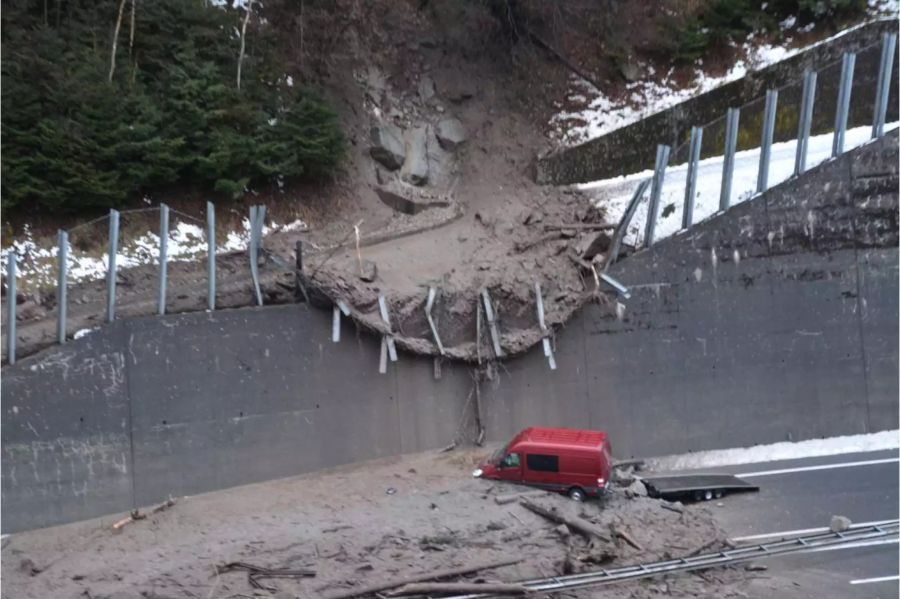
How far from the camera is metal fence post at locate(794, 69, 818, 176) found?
15.3m

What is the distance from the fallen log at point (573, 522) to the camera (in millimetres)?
10945

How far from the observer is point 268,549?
10586 millimetres

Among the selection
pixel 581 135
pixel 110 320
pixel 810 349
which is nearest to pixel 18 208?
pixel 110 320

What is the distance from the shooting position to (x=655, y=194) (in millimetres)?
14906

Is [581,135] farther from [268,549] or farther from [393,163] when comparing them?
[268,549]

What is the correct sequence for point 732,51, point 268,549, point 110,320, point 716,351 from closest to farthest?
point 268,549, point 110,320, point 716,351, point 732,51

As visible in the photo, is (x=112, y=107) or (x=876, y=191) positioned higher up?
(x=112, y=107)

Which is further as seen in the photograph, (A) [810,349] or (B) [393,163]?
(B) [393,163]

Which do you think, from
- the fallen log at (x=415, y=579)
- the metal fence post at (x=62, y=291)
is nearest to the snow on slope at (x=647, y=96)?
the metal fence post at (x=62, y=291)

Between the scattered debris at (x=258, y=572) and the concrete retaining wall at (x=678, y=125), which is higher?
the concrete retaining wall at (x=678, y=125)

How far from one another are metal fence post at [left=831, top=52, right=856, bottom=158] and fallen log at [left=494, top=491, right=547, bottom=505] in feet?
27.5

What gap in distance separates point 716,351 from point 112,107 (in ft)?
38.0

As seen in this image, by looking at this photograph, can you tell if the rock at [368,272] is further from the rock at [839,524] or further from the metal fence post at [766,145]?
the rock at [839,524]

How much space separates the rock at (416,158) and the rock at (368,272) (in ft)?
13.3
